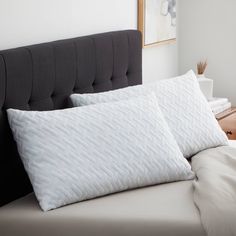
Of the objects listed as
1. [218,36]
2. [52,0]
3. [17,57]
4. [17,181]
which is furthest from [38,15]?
[218,36]

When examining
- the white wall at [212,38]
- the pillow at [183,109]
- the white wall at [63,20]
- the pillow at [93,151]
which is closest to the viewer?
the pillow at [93,151]

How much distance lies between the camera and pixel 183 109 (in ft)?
9.71

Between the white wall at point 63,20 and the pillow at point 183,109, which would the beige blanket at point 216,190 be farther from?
the white wall at point 63,20

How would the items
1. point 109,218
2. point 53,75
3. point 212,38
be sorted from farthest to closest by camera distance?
point 212,38 < point 53,75 < point 109,218

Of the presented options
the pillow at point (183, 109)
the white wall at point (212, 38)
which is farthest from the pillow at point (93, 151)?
the white wall at point (212, 38)

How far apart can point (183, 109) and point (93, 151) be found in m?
0.67

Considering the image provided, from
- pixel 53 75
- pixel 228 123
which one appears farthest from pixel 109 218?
pixel 228 123

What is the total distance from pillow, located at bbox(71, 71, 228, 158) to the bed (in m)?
0.15

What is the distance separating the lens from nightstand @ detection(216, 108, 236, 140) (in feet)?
12.5

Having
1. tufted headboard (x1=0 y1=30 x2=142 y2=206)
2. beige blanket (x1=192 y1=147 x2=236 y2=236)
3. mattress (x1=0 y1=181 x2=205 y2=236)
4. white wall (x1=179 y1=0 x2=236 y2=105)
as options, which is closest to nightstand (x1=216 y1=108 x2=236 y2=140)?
white wall (x1=179 y1=0 x2=236 y2=105)

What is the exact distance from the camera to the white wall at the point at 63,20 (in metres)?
2.60

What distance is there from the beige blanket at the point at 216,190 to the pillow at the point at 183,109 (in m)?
0.08

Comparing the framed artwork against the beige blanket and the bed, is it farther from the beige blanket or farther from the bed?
the beige blanket

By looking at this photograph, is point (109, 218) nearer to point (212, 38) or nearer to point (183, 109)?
point (183, 109)
